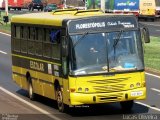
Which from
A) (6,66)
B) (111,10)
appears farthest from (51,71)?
(111,10)

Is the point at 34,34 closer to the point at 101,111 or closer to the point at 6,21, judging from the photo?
the point at 101,111

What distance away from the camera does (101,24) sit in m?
16.7

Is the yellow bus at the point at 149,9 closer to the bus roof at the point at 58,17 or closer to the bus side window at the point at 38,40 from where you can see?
the bus roof at the point at 58,17

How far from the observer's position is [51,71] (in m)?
17.9

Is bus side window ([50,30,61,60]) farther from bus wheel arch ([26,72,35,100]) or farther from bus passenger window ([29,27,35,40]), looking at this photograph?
bus wheel arch ([26,72,35,100])

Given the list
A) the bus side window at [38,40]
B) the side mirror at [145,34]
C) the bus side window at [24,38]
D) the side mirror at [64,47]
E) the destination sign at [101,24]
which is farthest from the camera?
the bus side window at [24,38]

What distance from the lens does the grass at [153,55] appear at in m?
29.4

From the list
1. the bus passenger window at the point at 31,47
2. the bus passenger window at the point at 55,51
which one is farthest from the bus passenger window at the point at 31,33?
the bus passenger window at the point at 55,51

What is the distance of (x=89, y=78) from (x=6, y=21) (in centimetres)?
4317

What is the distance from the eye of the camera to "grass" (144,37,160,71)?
29366 mm

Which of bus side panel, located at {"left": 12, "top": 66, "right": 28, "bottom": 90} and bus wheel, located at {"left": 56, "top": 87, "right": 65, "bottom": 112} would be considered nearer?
bus wheel, located at {"left": 56, "top": 87, "right": 65, "bottom": 112}

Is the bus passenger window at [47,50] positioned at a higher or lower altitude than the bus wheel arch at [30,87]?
higher

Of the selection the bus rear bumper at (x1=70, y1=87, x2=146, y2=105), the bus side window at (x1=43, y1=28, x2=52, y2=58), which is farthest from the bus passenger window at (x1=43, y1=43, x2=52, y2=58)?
the bus rear bumper at (x1=70, y1=87, x2=146, y2=105)

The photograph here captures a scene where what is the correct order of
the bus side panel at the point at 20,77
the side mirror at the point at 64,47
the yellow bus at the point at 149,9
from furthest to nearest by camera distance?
1. the yellow bus at the point at 149,9
2. the bus side panel at the point at 20,77
3. the side mirror at the point at 64,47
